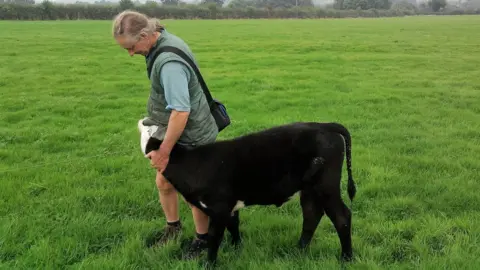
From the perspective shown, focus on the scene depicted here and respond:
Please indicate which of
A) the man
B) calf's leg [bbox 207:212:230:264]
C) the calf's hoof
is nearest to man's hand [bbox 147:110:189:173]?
the man

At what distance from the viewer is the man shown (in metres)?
3.82

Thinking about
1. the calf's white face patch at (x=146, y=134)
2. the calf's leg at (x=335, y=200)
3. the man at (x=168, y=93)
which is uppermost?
the man at (x=168, y=93)

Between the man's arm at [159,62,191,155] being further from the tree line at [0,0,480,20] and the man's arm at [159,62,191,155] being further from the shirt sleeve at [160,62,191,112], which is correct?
the tree line at [0,0,480,20]

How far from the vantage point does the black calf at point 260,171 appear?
407 centimetres

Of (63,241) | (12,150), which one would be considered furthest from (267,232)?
(12,150)

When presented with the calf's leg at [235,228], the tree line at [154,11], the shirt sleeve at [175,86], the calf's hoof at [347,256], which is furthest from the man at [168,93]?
the tree line at [154,11]

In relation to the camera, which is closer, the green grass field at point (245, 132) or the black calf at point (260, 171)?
the black calf at point (260, 171)

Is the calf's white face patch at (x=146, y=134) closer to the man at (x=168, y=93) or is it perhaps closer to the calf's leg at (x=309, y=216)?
the man at (x=168, y=93)

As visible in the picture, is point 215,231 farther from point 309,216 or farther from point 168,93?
point 168,93

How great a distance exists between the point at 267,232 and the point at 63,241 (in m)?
2.24

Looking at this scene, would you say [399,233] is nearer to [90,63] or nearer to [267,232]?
[267,232]

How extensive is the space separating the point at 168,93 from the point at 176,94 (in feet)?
0.27

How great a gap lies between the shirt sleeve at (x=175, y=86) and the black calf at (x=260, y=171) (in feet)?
1.58

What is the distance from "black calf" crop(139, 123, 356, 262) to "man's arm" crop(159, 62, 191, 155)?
1.05 ft
